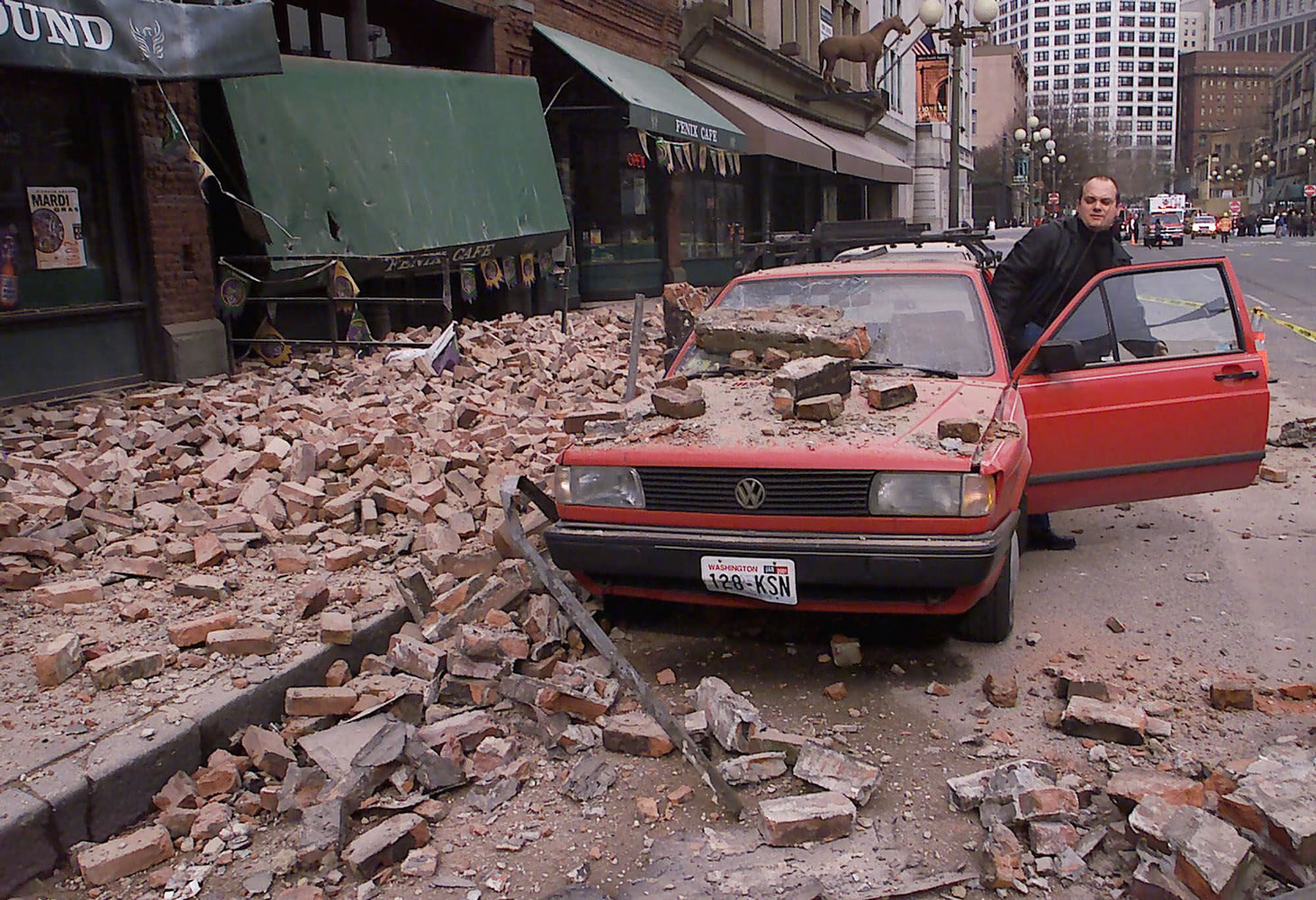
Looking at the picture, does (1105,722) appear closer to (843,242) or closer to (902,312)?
(902,312)

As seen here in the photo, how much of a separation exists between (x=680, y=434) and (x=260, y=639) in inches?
76.7

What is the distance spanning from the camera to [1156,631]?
16.5ft

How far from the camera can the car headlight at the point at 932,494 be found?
166 inches

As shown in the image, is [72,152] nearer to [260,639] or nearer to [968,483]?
[260,639]

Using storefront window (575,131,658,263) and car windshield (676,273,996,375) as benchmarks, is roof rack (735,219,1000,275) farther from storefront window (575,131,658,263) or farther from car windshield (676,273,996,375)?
storefront window (575,131,658,263)

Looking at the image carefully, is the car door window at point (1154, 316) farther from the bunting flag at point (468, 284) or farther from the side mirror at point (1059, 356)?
the bunting flag at point (468, 284)

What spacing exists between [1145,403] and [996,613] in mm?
1751

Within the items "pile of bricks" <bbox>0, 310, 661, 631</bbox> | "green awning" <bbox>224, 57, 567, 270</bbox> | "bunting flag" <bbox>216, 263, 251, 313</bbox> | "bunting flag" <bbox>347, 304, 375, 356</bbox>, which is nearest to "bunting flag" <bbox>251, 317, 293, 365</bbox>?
"bunting flag" <bbox>216, 263, 251, 313</bbox>

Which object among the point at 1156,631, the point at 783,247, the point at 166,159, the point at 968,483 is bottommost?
the point at 1156,631

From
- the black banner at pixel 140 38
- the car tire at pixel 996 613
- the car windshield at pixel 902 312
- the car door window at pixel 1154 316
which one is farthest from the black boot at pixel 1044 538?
the black banner at pixel 140 38

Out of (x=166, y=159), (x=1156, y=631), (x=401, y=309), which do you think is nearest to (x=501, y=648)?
(x=1156, y=631)

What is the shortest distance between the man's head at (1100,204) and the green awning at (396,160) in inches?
290

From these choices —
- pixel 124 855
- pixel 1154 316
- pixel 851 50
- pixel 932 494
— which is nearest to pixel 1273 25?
pixel 851 50

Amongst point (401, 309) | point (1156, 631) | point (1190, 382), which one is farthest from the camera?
point (401, 309)
